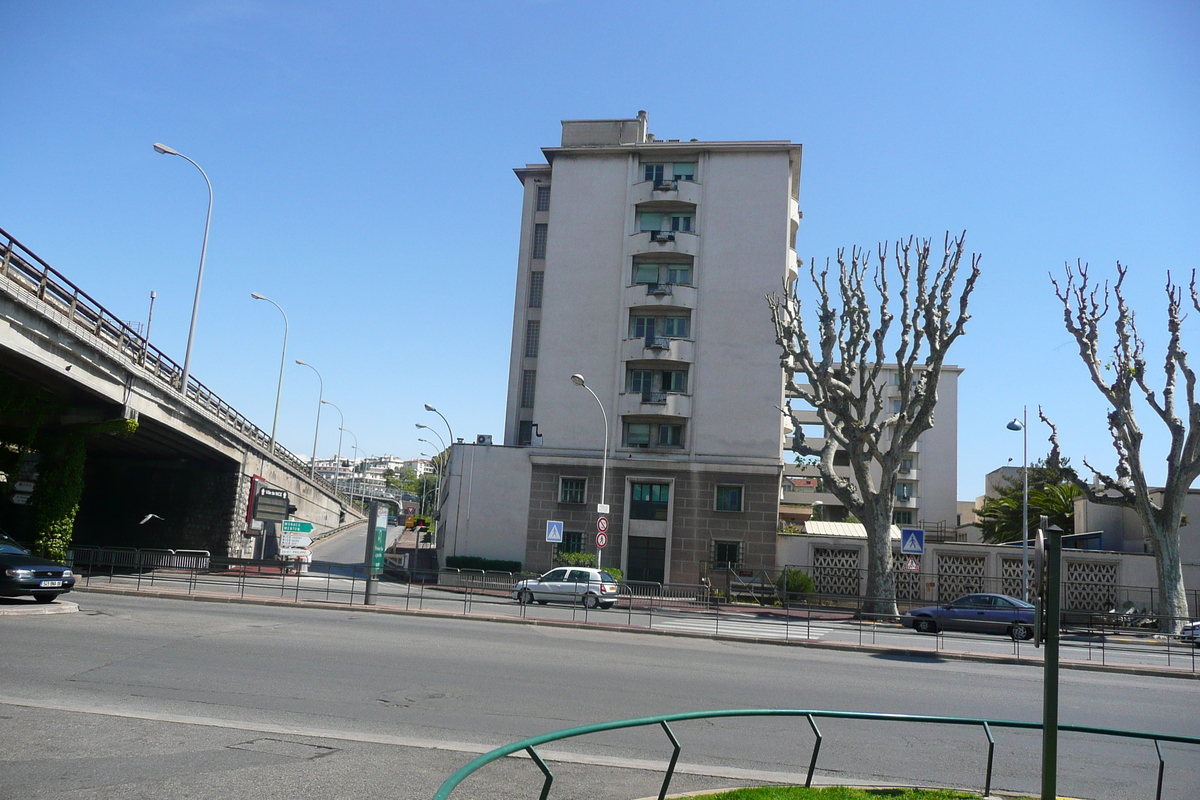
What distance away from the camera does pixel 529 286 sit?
50.9 meters

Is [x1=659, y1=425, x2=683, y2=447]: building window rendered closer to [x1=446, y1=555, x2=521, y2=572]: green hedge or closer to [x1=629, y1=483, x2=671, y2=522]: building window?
[x1=629, y1=483, x2=671, y2=522]: building window

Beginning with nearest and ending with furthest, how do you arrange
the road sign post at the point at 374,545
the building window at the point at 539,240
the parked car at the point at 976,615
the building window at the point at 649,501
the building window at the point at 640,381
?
the road sign post at the point at 374,545 < the parked car at the point at 976,615 < the building window at the point at 649,501 < the building window at the point at 640,381 < the building window at the point at 539,240

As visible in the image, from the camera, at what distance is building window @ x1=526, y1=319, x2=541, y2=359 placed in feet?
166

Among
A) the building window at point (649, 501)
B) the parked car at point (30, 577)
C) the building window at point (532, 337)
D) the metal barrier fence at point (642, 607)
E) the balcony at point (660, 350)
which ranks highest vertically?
→ the building window at point (532, 337)

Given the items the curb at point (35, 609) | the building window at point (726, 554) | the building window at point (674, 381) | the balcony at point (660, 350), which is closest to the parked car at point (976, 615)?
the building window at point (726, 554)

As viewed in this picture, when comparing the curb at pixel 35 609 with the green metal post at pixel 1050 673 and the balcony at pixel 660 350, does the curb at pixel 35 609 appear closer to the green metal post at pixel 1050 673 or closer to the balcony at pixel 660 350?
the green metal post at pixel 1050 673

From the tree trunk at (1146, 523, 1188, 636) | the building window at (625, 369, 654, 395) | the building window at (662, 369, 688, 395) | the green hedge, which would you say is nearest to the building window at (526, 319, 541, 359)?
the building window at (625, 369, 654, 395)

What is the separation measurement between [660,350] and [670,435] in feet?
15.2

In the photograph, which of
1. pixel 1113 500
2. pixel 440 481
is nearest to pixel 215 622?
pixel 1113 500

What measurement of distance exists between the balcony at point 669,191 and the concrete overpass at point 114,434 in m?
24.0

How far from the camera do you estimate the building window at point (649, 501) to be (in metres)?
43.5

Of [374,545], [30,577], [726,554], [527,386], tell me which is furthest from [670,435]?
[30,577]

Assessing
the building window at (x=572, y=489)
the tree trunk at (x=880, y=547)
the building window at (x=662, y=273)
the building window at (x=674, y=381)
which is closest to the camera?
the tree trunk at (x=880, y=547)

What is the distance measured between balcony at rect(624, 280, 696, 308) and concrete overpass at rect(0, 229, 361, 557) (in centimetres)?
2129
